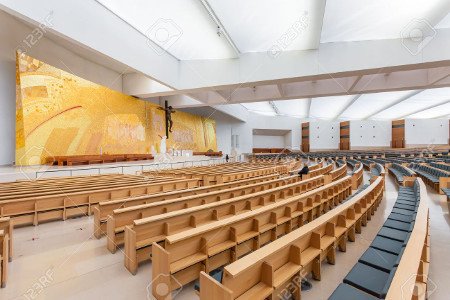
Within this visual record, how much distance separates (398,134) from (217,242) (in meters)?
20.3

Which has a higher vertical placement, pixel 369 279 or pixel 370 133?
pixel 370 133

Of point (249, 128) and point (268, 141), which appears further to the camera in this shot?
point (268, 141)

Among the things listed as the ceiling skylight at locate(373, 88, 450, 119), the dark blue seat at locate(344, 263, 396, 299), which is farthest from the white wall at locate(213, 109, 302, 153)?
the dark blue seat at locate(344, 263, 396, 299)

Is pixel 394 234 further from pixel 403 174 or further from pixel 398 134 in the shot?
pixel 398 134

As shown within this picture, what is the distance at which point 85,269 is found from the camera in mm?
1969

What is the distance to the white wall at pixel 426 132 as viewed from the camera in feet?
54.0

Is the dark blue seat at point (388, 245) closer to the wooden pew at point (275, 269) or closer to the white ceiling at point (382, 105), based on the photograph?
the wooden pew at point (275, 269)

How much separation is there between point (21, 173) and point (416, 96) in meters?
17.0

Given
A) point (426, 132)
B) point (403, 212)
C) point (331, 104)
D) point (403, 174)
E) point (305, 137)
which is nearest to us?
point (403, 212)

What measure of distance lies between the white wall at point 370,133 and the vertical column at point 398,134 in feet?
0.89

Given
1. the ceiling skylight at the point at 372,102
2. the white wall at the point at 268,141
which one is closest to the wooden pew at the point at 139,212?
the ceiling skylight at the point at 372,102

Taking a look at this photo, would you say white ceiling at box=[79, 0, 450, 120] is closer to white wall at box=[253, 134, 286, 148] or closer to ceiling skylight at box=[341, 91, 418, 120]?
ceiling skylight at box=[341, 91, 418, 120]

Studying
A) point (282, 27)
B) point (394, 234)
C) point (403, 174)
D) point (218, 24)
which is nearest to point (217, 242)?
point (394, 234)

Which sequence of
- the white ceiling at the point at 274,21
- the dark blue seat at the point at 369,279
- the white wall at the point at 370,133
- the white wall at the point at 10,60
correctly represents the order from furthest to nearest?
the white wall at the point at 370,133 < the white wall at the point at 10,60 < the white ceiling at the point at 274,21 < the dark blue seat at the point at 369,279
